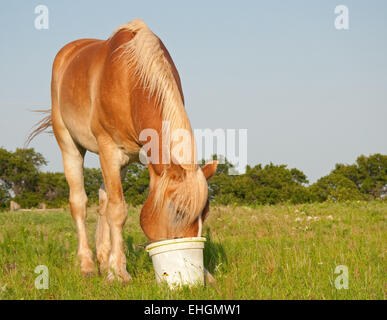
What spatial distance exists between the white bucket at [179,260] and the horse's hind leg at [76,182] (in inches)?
76.4

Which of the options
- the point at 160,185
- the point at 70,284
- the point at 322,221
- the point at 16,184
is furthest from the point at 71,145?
the point at 16,184

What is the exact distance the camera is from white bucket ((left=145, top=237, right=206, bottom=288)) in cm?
317

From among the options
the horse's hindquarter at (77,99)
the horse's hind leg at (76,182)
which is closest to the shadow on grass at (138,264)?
the horse's hind leg at (76,182)

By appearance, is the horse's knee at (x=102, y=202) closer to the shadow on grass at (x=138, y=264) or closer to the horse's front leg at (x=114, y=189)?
the shadow on grass at (x=138, y=264)

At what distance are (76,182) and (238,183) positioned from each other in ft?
92.2

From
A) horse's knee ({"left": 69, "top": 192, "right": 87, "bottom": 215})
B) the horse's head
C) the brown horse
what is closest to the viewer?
the horse's head

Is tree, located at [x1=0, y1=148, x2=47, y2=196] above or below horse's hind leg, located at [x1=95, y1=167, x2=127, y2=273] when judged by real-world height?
below

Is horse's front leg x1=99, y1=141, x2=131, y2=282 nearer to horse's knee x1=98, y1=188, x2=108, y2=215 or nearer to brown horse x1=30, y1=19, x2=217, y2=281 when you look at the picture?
brown horse x1=30, y1=19, x2=217, y2=281

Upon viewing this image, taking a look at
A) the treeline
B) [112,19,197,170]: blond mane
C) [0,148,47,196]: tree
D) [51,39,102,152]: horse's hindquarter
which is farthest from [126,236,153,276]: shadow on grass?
[0,148,47,196]: tree

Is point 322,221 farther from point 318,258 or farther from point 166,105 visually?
point 166,105

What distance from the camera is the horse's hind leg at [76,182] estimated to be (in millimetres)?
5187

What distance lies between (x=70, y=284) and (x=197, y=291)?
130 centimetres

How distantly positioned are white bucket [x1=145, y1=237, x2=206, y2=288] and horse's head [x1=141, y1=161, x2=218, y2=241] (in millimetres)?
84

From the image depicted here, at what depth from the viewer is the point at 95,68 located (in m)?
4.56
